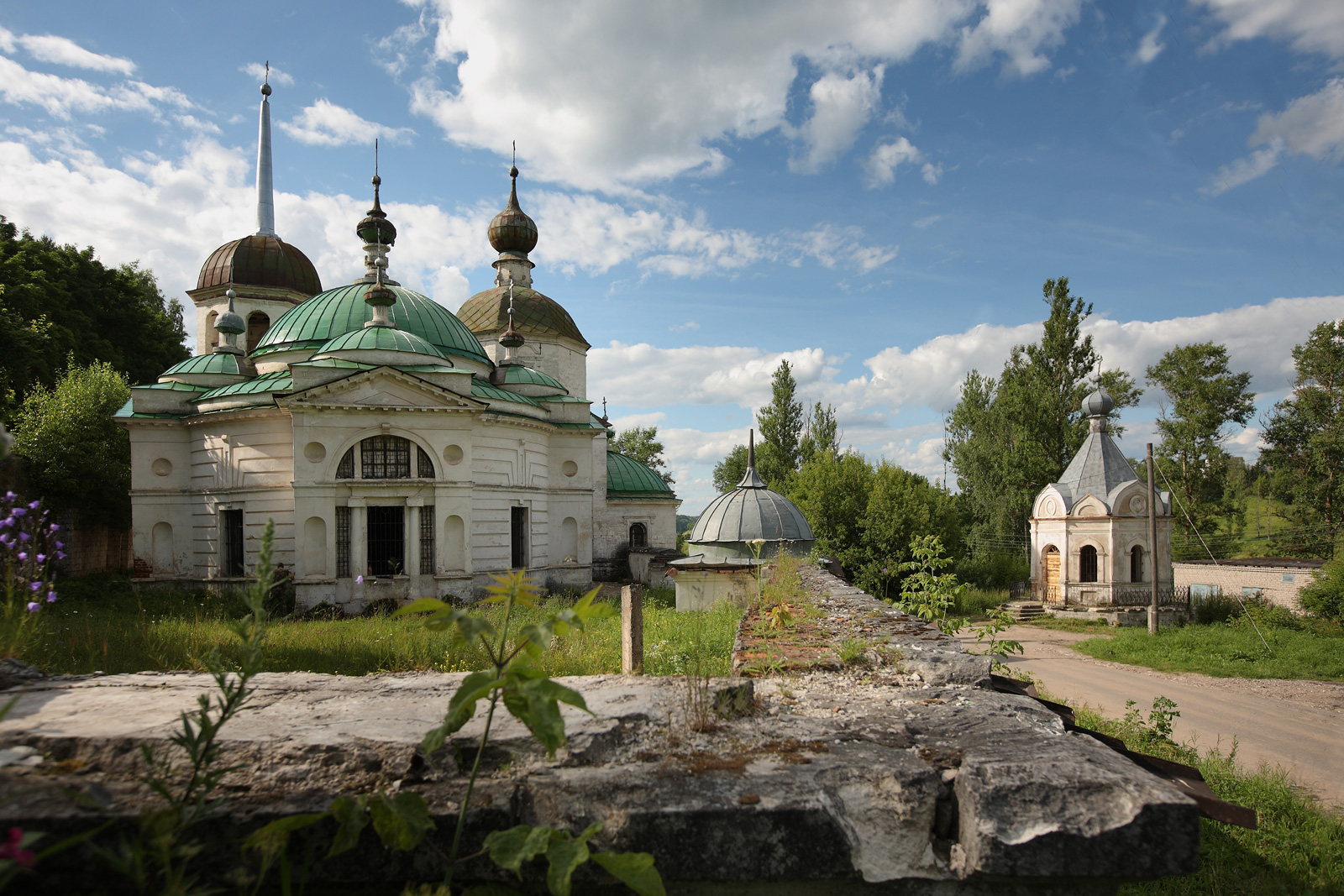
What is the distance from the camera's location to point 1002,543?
34.9 m

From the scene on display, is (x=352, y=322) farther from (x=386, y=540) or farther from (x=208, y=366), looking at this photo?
(x=386, y=540)

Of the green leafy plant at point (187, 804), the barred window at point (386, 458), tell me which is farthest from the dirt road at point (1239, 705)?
the barred window at point (386, 458)

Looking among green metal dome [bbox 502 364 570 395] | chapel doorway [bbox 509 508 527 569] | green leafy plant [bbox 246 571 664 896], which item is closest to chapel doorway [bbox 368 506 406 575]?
chapel doorway [bbox 509 508 527 569]

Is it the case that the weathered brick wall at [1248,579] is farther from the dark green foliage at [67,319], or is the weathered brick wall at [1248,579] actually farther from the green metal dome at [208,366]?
the dark green foliage at [67,319]

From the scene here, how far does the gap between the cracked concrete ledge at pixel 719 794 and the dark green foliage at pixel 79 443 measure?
24.0m

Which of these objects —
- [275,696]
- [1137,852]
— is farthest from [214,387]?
[1137,852]

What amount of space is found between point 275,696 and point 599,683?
1.59 meters

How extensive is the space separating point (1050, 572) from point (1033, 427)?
8338mm

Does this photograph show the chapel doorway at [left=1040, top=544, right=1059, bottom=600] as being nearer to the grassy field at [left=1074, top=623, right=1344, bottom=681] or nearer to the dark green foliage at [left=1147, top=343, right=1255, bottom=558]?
the grassy field at [left=1074, top=623, right=1344, bottom=681]

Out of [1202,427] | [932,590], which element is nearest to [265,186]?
[932,590]

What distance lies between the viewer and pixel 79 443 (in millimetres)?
21391

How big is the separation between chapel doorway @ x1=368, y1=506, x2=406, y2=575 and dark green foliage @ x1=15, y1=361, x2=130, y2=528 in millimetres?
10619

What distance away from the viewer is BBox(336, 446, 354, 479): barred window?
56.1 feet

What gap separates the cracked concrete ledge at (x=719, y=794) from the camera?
6.81 feet
